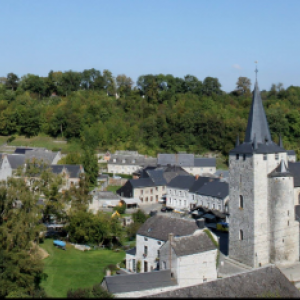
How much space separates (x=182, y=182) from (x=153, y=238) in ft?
62.5

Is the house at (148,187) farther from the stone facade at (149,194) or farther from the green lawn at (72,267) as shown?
the green lawn at (72,267)

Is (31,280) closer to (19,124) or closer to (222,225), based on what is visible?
(222,225)

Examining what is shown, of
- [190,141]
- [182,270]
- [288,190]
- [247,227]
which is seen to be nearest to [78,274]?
[182,270]

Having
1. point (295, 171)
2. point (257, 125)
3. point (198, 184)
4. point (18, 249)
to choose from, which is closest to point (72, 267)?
point (18, 249)

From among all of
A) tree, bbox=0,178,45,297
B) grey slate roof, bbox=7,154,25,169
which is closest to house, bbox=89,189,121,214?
grey slate roof, bbox=7,154,25,169

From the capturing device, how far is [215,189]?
37.4 metres

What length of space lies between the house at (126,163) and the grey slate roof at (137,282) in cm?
3795

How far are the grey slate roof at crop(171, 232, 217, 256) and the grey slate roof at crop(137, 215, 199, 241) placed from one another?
1.33m

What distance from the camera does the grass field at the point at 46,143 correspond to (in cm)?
6638

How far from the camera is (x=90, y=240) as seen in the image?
2770 centimetres

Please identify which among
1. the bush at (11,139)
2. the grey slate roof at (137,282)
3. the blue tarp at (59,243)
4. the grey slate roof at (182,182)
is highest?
the bush at (11,139)

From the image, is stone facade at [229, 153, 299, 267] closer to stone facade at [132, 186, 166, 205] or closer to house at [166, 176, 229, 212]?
house at [166, 176, 229, 212]

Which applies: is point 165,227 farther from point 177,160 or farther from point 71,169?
point 177,160

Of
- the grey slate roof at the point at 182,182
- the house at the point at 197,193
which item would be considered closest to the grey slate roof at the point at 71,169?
the grey slate roof at the point at 182,182
